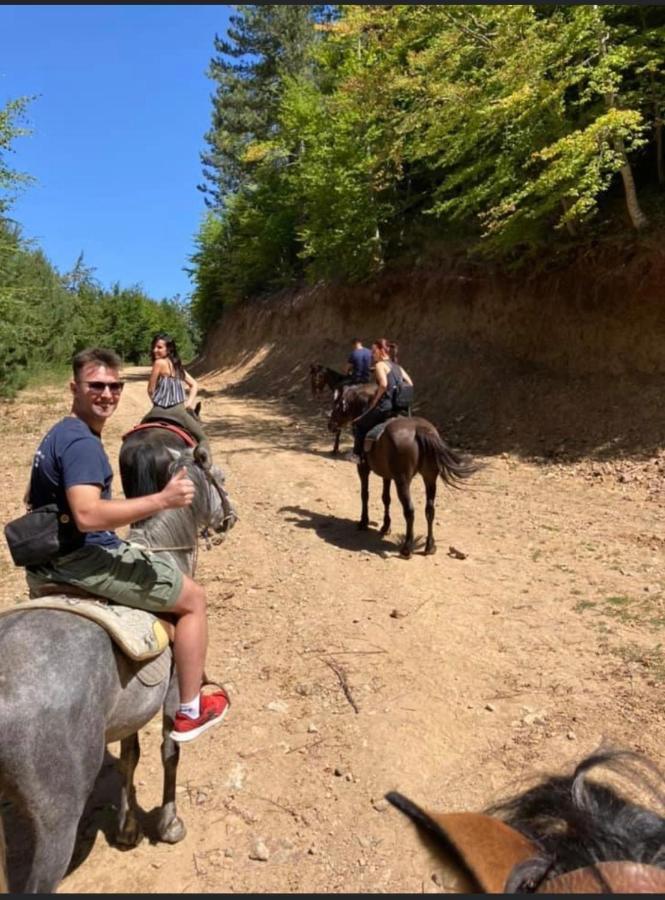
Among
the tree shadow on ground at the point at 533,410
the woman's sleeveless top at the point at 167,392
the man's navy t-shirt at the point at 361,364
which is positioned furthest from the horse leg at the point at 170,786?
the man's navy t-shirt at the point at 361,364

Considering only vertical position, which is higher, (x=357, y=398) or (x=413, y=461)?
(x=357, y=398)

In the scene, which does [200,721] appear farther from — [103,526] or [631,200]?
[631,200]

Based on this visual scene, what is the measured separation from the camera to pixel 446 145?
1320cm

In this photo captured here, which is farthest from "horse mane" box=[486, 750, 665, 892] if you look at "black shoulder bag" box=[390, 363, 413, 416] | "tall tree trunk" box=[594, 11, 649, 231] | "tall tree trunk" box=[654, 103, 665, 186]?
"tall tree trunk" box=[654, 103, 665, 186]

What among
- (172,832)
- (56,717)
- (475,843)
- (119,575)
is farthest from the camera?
(172,832)

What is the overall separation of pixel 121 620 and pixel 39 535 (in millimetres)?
561

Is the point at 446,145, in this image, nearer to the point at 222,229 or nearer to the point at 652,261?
the point at 652,261

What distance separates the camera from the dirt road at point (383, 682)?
3.34m

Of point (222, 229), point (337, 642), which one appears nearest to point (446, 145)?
point (337, 642)

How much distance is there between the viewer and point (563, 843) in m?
1.58

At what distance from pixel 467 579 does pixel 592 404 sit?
6.83 metres

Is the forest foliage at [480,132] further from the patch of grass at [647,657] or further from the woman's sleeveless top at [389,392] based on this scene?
the patch of grass at [647,657]

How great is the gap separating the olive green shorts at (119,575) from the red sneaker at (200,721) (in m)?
0.70

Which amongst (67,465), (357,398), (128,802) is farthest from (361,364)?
(67,465)
